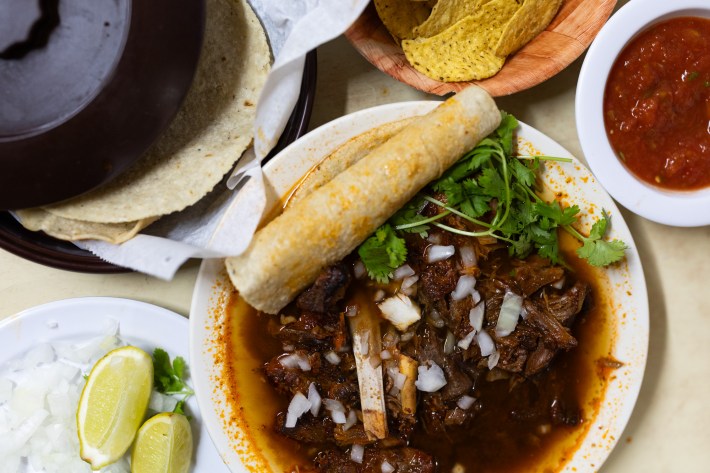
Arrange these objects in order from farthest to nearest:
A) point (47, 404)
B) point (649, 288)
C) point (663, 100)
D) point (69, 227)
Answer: point (649, 288) → point (47, 404) → point (69, 227) → point (663, 100)

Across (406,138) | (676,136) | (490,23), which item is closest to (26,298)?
(406,138)

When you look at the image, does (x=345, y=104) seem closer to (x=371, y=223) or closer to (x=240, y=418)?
(x=371, y=223)

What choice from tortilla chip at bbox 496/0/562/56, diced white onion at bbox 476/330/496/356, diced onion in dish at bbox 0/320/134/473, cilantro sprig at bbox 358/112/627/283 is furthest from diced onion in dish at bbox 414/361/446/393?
tortilla chip at bbox 496/0/562/56

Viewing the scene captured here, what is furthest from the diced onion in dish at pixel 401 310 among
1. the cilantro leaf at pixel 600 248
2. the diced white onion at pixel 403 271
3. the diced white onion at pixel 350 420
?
the cilantro leaf at pixel 600 248

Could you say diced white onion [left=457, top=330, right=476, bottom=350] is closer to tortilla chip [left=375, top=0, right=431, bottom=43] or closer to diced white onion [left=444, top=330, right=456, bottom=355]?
diced white onion [left=444, top=330, right=456, bottom=355]

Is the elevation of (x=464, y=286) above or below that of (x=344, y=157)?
below

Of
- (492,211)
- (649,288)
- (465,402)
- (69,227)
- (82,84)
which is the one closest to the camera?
(82,84)

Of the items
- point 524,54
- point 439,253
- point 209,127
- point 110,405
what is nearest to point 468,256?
point 439,253

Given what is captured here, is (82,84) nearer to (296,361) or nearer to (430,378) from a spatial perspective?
(296,361)

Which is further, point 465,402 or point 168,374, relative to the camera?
point 168,374
